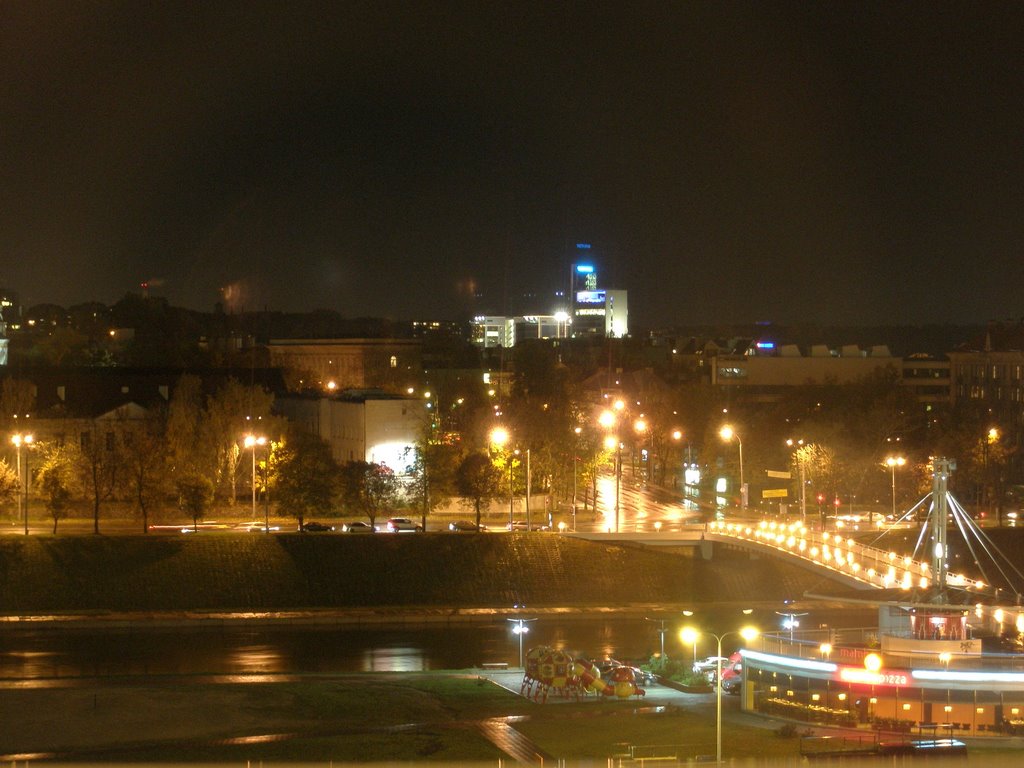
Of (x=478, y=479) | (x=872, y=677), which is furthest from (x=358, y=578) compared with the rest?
(x=872, y=677)

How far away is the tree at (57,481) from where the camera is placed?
22.1 m

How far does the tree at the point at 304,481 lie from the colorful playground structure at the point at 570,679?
9.24 metres

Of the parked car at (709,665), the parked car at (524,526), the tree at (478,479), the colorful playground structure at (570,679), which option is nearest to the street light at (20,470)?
the tree at (478,479)

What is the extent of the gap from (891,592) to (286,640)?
820 cm

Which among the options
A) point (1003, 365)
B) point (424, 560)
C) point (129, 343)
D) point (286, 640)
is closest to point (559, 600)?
point (424, 560)

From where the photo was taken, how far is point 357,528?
2247 centimetres

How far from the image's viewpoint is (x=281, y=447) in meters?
23.9

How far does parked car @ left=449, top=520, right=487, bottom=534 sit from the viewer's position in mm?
22658

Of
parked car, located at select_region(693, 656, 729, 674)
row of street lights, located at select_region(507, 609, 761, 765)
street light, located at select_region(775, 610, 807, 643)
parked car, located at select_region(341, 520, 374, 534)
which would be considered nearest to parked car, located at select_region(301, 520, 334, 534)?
parked car, located at select_region(341, 520, 374, 534)

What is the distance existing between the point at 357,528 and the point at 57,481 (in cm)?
497

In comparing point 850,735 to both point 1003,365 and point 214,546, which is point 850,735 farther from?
point 1003,365

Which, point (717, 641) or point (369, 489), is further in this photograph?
point (369, 489)

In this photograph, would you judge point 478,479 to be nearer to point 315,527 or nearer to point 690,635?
point 315,527

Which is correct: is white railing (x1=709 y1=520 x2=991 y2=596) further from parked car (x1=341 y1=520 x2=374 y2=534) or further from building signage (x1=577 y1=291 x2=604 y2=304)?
building signage (x1=577 y1=291 x2=604 y2=304)
